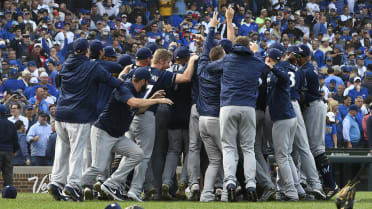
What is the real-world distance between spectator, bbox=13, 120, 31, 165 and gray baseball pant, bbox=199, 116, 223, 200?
6.31 m

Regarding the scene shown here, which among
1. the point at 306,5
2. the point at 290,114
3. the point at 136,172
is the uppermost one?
the point at 306,5

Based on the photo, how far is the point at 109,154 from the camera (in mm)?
10695

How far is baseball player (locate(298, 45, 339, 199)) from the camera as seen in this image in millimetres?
11789

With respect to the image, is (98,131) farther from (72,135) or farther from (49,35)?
(49,35)

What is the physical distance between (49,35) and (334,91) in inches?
341

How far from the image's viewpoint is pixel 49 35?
2330 centimetres

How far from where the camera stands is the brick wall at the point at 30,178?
50.7ft

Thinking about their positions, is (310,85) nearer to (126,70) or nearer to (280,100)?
(280,100)

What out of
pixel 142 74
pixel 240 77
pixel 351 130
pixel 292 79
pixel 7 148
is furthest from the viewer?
pixel 351 130

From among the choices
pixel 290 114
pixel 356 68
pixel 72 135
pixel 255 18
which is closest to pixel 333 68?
pixel 356 68

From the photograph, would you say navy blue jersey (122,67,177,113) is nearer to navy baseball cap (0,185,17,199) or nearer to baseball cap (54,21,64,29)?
navy baseball cap (0,185,17,199)

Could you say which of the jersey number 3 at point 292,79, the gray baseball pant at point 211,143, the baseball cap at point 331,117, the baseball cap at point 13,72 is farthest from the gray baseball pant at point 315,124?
the baseball cap at point 13,72

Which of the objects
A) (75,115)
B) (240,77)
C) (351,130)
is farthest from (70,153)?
(351,130)

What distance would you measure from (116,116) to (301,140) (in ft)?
9.45
